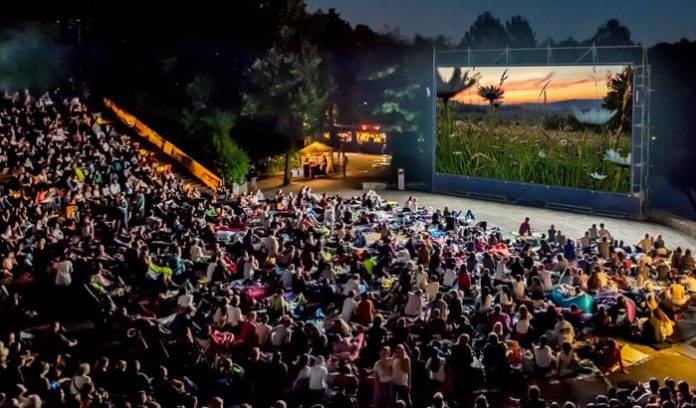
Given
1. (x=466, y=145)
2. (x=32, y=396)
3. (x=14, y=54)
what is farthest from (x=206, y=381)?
(x=14, y=54)

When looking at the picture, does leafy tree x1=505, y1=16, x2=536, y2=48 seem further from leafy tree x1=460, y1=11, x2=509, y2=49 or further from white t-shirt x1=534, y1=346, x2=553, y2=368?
white t-shirt x1=534, y1=346, x2=553, y2=368

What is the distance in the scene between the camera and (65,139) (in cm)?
2961

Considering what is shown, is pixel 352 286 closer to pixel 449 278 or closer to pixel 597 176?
pixel 449 278

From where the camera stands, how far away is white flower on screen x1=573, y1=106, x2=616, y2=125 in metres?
27.8

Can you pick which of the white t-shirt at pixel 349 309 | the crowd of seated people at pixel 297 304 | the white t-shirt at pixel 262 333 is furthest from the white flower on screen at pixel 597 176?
the white t-shirt at pixel 262 333

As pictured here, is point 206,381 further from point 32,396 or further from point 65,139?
point 65,139

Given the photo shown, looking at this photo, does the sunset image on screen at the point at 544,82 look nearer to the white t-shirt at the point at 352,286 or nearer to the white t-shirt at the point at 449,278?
the white t-shirt at the point at 449,278

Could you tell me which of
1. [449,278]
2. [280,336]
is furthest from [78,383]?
[449,278]

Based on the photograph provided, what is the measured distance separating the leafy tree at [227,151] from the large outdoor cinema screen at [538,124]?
9143mm

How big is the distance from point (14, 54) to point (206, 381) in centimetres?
3119

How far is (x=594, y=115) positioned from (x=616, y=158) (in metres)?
1.83

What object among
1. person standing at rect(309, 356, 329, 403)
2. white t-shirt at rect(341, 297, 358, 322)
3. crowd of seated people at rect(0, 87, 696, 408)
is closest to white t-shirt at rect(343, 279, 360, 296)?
crowd of seated people at rect(0, 87, 696, 408)

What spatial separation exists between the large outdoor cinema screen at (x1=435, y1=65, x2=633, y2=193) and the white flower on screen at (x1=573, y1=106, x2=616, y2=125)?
4 cm

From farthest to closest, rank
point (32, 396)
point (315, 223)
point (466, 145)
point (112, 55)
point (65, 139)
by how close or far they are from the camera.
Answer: point (112, 55) < point (466, 145) < point (65, 139) < point (315, 223) < point (32, 396)
